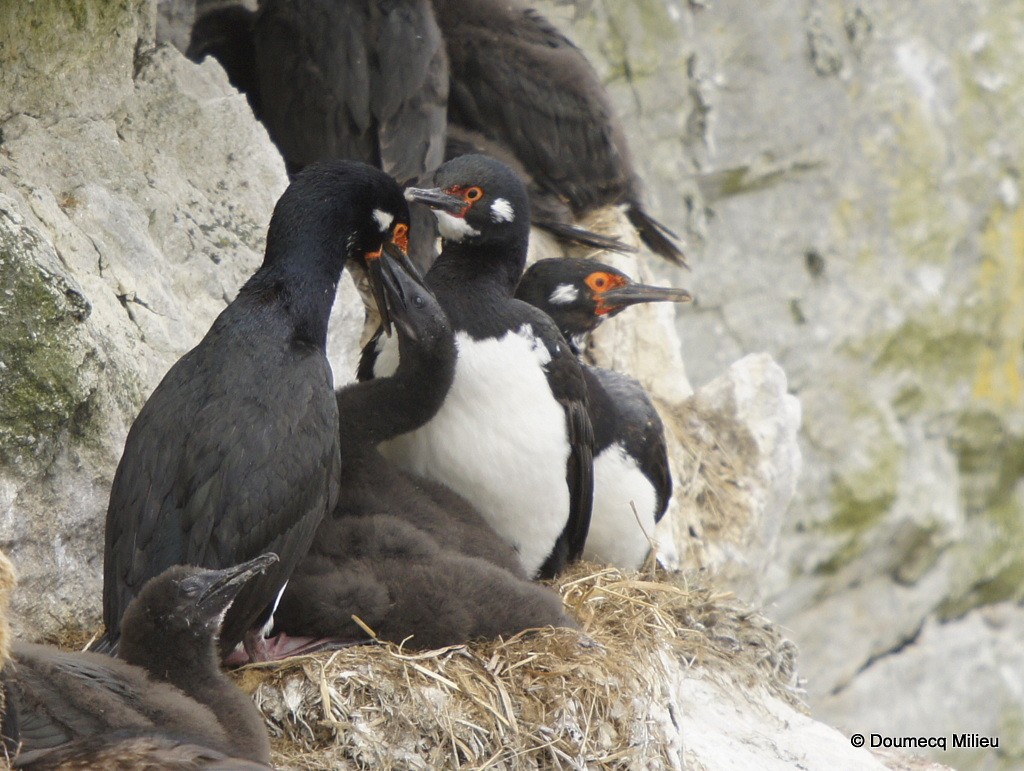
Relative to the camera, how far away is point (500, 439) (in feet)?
14.9

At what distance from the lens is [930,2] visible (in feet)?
31.3

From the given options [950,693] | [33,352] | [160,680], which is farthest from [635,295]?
[950,693]

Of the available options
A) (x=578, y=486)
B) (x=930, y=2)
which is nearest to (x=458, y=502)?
(x=578, y=486)

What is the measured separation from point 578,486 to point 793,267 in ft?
16.8

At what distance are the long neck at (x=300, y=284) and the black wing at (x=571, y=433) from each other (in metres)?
0.86

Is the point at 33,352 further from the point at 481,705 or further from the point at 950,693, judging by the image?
the point at 950,693

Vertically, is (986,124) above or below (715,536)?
above

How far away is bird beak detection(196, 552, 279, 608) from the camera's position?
10.1 ft

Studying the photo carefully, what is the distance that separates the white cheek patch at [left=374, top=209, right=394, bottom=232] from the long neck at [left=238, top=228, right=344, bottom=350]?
0.66ft

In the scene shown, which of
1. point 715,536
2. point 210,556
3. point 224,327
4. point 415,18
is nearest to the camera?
point 210,556

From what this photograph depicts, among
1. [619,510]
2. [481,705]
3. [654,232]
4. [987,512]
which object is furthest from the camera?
[987,512]

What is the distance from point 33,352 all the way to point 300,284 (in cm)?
74

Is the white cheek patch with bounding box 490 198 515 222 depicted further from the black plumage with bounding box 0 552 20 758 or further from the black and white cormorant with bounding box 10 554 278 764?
the black plumage with bounding box 0 552 20 758

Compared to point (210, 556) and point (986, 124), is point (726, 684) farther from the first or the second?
point (986, 124)
